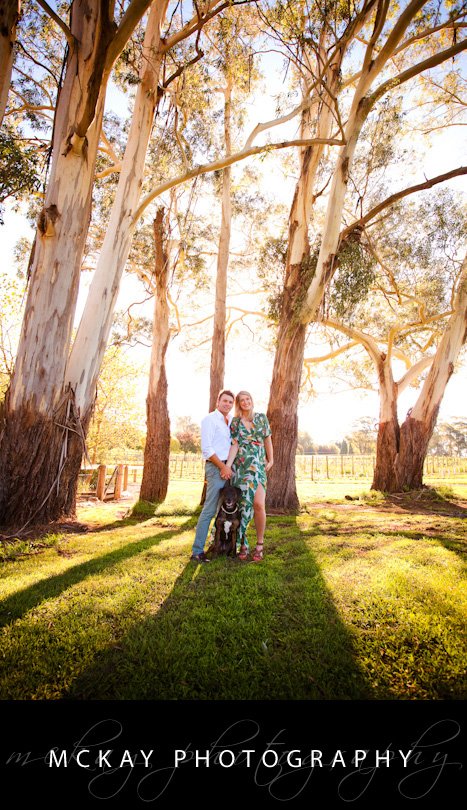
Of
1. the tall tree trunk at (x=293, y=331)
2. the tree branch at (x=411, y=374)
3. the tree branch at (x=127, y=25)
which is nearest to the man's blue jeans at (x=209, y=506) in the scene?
the tall tree trunk at (x=293, y=331)

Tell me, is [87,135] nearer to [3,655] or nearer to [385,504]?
[3,655]

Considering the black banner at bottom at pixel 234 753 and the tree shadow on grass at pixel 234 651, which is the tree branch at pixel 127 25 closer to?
the tree shadow on grass at pixel 234 651

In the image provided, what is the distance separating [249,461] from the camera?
12.3ft

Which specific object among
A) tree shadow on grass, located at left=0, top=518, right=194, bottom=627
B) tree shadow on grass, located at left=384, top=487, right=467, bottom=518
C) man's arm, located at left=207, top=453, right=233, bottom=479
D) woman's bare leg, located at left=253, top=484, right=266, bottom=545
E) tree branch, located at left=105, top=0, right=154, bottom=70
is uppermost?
tree branch, located at left=105, top=0, right=154, bottom=70

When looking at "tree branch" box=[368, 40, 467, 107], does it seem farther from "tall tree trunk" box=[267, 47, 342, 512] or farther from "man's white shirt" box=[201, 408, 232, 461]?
"man's white shirt" box=[201, 408, 232, 461]

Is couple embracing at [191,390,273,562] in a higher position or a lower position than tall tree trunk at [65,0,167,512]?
lower

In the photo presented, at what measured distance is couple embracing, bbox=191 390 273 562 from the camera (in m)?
3.62

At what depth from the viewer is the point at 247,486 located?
368 cm

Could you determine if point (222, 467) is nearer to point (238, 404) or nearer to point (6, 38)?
point (238, 404)

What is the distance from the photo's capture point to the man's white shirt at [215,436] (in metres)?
3.62

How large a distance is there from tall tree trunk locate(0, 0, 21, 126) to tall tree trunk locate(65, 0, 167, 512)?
1.87 metres

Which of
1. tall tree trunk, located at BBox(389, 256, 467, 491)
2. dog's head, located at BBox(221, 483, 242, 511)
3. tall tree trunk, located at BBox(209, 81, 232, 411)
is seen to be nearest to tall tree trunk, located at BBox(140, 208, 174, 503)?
tall tree trunk, located at BBox(209, 81, 232, 411)

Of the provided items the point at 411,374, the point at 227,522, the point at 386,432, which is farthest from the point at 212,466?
the point at 411,374

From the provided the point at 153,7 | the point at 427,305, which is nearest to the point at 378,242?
the point at 427,305
